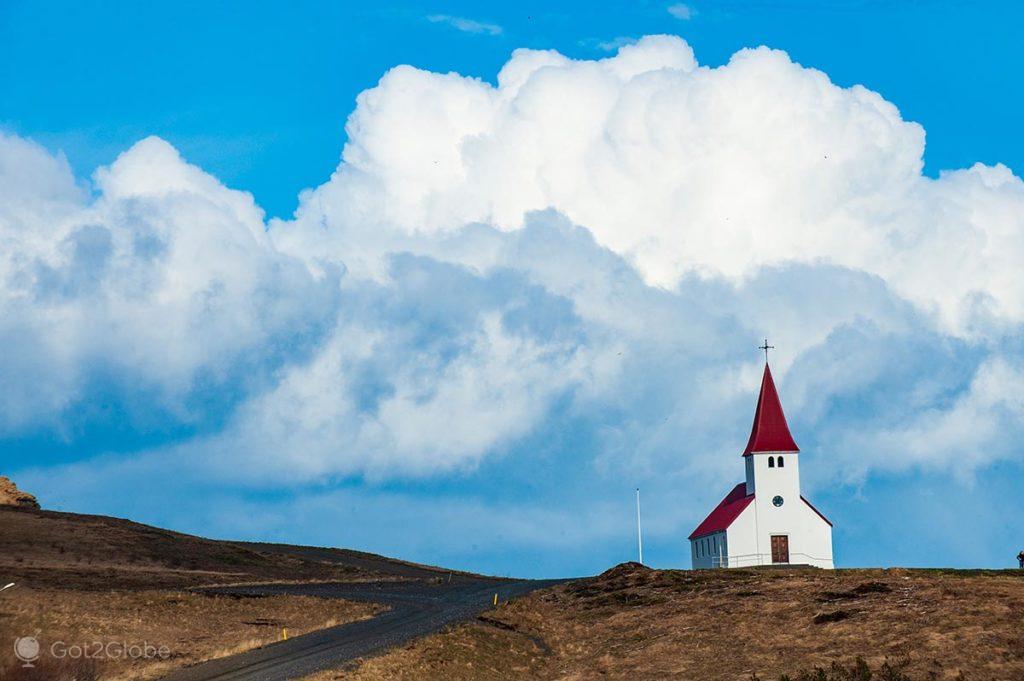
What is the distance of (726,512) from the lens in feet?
338

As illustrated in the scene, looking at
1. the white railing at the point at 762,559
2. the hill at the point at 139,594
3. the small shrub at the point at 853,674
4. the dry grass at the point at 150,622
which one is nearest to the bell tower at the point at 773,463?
the white railing at the point at 762,559

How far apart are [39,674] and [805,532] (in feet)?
246

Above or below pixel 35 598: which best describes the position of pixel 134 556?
above

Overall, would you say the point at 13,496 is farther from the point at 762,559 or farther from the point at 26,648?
the point at 26,648

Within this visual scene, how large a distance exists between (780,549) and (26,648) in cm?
7164

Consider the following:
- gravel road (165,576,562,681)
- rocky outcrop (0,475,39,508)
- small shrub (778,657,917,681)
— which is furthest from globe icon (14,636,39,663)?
rocky outcrop (0,475,39,508)

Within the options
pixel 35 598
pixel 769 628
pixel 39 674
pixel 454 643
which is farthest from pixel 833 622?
pixel 35 598

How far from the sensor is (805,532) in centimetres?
9931

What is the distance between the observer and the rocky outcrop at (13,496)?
97.8 meters

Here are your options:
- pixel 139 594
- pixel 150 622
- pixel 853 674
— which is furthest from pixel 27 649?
pixel 853 674

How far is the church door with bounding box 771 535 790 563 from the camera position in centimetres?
9794

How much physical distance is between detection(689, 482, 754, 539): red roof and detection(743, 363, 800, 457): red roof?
422cm

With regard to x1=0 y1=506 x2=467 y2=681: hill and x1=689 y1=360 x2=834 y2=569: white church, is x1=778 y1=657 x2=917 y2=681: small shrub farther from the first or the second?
x1=689 y1=360 x2=834 y2=569: white church

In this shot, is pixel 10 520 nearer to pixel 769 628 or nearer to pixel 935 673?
pixel 769 628
